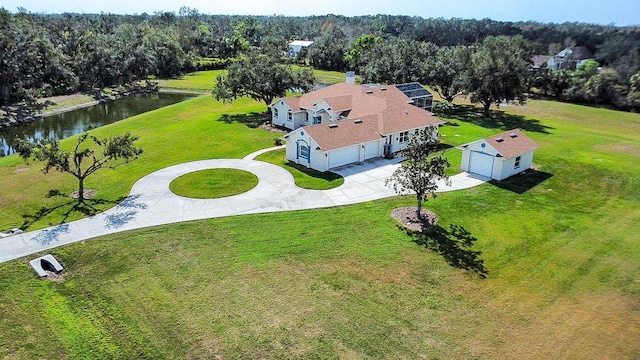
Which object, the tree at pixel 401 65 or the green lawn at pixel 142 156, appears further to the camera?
the tree at pixel 401 65

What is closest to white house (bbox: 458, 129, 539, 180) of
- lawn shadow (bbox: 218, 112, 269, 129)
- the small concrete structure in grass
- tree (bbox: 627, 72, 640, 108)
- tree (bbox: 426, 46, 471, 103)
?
tree (bbox: 426, 46, 471, 103)

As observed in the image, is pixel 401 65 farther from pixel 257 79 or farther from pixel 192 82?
pixel 192 82

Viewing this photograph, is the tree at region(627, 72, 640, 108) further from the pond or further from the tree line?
the pond

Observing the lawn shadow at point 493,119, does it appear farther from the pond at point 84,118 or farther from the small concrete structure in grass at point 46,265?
the small concrete structure in grass at point 46,265

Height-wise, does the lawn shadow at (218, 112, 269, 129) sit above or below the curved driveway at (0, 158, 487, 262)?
above

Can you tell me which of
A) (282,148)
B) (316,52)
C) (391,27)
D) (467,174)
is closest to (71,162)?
(282,148)

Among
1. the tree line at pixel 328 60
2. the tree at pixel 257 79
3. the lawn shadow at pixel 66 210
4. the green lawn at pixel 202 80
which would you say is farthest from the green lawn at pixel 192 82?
the lawn shadow at pixel 66 210
